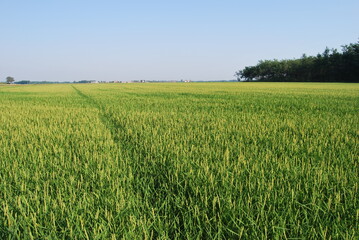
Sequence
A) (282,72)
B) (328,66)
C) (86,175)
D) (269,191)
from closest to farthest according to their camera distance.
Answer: (269,191) → (86,175) → (328,66) → (282,72)

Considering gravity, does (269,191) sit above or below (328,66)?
below

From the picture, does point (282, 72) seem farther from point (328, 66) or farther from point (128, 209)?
point (128, 209)

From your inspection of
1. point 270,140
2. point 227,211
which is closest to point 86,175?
point 227,211

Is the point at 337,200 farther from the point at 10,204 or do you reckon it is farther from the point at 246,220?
the point at 10,204

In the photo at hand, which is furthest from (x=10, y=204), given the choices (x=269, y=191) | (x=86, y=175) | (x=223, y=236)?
(x=269, y=191)

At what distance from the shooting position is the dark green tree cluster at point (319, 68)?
184 feet

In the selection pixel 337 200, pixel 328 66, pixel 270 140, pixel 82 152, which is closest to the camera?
pixel 337 200

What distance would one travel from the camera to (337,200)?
61.9 inches

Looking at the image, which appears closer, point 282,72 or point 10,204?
point 10,204

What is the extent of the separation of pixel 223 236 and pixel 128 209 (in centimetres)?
59

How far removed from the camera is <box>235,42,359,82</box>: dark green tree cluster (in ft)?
184

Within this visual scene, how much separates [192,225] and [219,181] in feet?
1.88

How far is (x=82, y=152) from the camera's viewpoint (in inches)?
111

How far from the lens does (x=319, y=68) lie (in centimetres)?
6284
